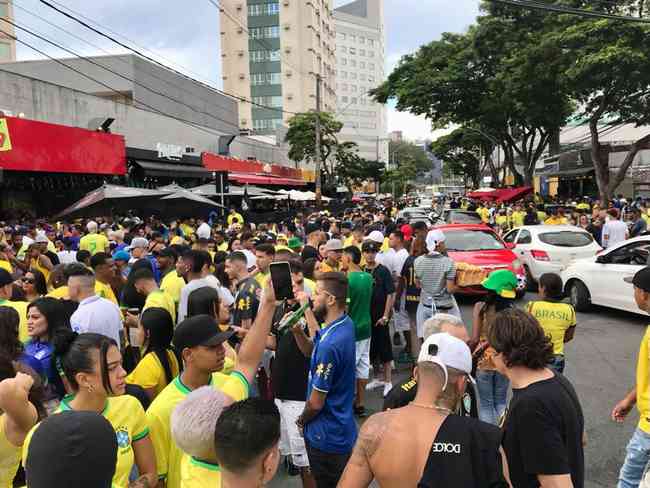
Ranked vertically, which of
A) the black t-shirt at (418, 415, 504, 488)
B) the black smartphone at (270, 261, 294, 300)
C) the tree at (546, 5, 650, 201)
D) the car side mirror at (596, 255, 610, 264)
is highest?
the tree at (546, 5, 650, 201)

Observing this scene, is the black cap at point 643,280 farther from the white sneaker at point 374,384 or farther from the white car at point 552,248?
the white car at point 552,248

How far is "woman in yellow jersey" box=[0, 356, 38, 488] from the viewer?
255cm

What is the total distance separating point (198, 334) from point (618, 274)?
8.39 metres

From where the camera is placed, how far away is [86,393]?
254 cm

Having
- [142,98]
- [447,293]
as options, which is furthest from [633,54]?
[142,98]

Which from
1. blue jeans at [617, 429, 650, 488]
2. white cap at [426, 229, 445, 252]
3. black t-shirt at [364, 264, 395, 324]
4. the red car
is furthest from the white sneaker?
the red car

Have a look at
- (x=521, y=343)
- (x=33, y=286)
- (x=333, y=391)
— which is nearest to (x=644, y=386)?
(x=521, y=343)

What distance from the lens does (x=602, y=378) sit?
6.51 meters

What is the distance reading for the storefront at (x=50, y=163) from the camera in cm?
1384

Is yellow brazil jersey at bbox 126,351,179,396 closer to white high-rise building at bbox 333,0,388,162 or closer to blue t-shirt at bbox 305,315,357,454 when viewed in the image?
blue t-shirt at bbox 305,315,357,454

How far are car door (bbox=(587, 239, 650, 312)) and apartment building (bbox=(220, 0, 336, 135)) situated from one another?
63109 millimetres

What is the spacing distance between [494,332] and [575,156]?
36.7m

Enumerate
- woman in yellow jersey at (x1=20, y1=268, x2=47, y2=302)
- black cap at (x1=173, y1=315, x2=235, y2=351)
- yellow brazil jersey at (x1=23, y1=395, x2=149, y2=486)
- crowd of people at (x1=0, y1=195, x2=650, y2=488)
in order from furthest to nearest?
1. woman in yellow jersey at (x1=20, y1=268, x2=47, y2=302)
2. black cap at (x1=173, y1=315, x2=235, y2=351)
3. yellow brazil jersey at (x1=23, y1=395, x2=149, y2=486)
4. crowd of people at (x1=0, y1=195, x2=650, y2=488)

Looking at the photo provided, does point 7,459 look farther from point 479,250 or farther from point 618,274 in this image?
point 479,250
